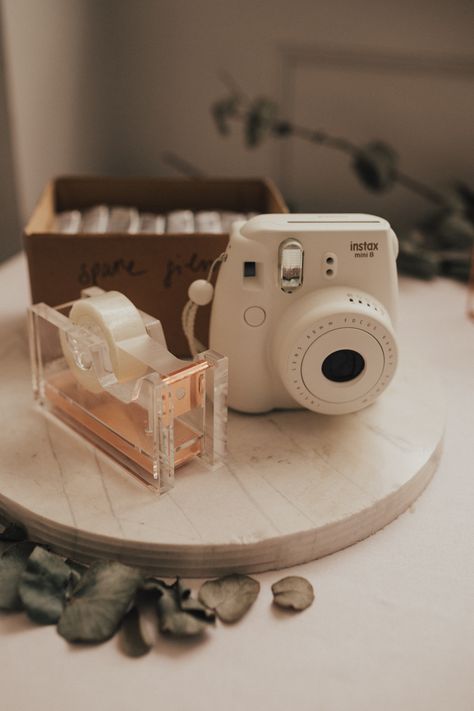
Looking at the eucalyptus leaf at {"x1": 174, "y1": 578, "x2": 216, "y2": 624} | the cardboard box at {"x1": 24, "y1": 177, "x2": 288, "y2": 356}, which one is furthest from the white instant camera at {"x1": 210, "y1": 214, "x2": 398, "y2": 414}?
the eucalyptus leaf at {"x1": 174, "y1": 578, "x2": 216, "y2": 624}

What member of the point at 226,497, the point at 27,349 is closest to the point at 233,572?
the point at 226,497

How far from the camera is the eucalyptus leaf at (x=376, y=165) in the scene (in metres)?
1.15

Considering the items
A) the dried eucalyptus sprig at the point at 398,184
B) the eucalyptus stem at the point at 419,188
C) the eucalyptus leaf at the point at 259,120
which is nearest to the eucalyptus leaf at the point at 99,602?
the dried eucalyptus sprig at the point at 398,184

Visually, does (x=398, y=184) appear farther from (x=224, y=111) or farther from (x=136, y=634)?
(x=136, y=634)

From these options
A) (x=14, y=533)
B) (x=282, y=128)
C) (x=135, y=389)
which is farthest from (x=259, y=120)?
(x=14, y=533)

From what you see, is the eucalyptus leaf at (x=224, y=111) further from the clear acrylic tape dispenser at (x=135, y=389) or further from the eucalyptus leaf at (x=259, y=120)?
the clear acrylic tape dispenser at (x=135, y=389)

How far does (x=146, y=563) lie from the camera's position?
513mm

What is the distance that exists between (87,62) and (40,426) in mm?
854

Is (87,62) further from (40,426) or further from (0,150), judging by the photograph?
(40,426)

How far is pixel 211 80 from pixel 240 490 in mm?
932

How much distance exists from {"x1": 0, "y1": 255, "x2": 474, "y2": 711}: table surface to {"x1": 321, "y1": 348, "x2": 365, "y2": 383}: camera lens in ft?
0.46

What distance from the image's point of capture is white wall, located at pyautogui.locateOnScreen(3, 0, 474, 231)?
1150 millimetres

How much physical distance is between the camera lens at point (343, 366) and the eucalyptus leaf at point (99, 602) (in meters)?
0.25

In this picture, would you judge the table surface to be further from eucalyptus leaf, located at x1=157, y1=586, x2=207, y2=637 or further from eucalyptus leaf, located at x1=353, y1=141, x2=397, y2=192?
eucalyptus leaf, located at x1=353, y1=141, x2=397, y2=192
